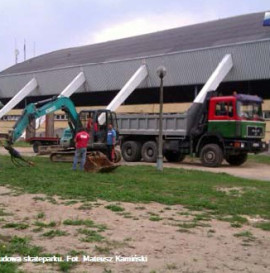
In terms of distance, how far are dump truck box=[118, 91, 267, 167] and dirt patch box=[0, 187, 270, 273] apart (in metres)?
13.0

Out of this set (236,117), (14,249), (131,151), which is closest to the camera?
(14,249)

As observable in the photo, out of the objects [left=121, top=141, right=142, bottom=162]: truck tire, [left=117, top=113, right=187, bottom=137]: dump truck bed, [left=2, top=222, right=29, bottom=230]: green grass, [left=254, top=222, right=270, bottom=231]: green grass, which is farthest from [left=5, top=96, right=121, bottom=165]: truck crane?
[left=254, top=222, right=270, bottom=231]: green grass

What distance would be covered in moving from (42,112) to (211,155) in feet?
25.1

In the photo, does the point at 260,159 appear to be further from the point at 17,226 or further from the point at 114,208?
the point at 17,226

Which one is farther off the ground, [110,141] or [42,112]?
[42,112]

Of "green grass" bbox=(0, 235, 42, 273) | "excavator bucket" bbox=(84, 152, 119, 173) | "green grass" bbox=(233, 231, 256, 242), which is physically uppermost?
"excavator bucket" bbox=(84, 152, 119, 173)

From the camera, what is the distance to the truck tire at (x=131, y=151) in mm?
26266

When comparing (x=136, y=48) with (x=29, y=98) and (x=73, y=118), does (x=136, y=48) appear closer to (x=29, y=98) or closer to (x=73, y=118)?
(x=29, y=98)

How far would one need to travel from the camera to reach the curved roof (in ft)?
140

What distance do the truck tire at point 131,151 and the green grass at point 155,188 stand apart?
8.82 meters

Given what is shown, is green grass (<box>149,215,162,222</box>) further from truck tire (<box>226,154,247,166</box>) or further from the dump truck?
truck tire (<box>226,154,247,166</box>)

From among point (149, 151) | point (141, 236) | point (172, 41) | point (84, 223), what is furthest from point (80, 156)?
point (172, 41)

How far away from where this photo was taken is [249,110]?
23172 millimetres

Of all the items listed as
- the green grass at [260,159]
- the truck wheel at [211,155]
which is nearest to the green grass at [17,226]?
the truck wheel at [211,155]
